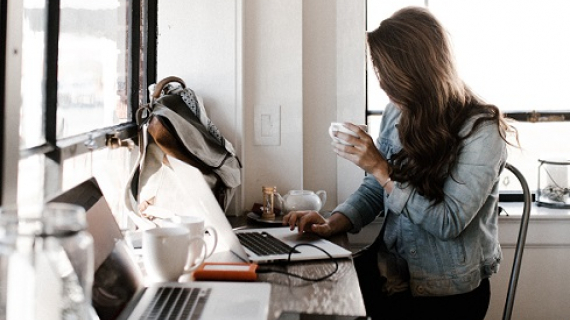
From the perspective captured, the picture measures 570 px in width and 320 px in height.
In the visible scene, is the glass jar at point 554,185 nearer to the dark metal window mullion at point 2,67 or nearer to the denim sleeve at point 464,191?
the denim sleeve at point 464,191

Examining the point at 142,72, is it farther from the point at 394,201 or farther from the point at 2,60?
the point at 2,60

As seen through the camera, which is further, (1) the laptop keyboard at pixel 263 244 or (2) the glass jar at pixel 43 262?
(1) the laptop keyboard at pixel 263 244

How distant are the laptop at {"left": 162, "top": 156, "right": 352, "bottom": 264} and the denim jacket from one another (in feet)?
0.94

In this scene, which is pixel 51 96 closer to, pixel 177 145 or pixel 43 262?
pixel 177 145

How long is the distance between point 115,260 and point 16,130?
318 millimetres

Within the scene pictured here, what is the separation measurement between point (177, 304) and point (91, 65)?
0.84 meters

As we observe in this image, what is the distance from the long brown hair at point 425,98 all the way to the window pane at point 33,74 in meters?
0.99

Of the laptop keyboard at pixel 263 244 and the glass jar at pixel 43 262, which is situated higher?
the glass jar at pixel 43 262

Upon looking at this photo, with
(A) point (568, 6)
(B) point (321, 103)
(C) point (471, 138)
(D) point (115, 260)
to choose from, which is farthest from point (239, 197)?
(A) point (568, 6)

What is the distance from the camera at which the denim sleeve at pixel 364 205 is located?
2.19 m

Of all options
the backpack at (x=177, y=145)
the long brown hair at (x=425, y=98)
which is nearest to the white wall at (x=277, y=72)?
the backpack at (x=177, y=145)

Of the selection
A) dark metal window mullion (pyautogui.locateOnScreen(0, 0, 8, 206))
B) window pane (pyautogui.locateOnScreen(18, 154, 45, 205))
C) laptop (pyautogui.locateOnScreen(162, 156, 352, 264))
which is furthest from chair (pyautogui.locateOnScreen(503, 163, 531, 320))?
dark metal window mullion (pyautogui.locateOnScreen(0, 0, 8, 206))

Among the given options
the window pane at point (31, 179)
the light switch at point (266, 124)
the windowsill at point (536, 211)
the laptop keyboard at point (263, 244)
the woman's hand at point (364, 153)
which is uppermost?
the light switch at point (266, 124)

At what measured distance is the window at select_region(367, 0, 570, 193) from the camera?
111 inches
